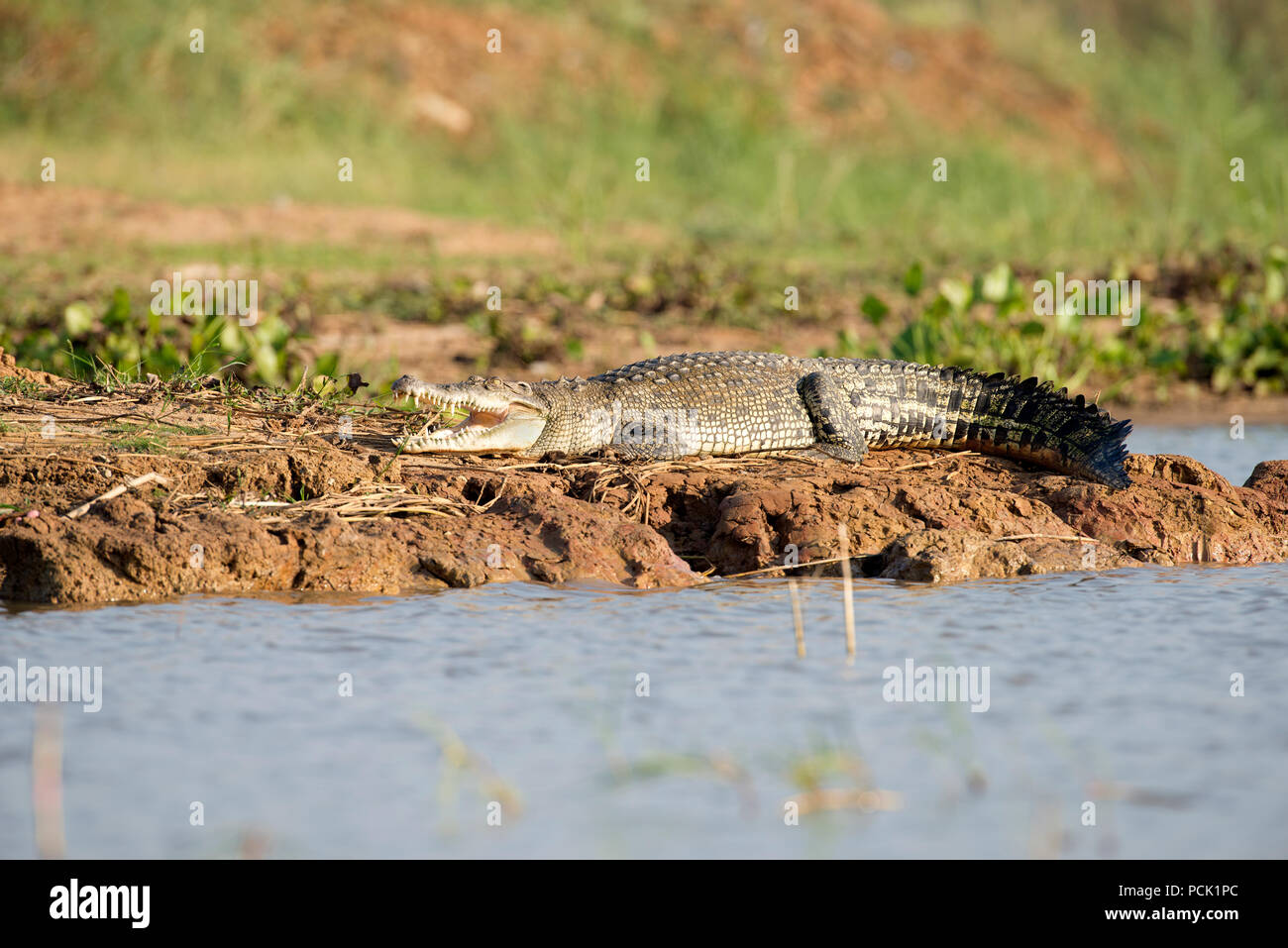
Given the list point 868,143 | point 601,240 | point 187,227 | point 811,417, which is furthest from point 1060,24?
point 811,417

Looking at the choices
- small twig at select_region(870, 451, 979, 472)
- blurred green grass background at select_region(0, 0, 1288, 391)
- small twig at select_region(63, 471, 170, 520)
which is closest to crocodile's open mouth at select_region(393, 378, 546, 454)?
small twig at select_region(63, 471, 170, 520)

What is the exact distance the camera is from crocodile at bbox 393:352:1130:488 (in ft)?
19.2

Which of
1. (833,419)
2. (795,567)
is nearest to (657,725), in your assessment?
(795,567)

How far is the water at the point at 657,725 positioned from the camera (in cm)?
296

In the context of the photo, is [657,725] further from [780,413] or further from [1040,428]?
[1040,428]

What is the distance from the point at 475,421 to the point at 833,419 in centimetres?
158

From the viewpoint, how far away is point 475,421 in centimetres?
592

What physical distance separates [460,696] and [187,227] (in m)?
9.65

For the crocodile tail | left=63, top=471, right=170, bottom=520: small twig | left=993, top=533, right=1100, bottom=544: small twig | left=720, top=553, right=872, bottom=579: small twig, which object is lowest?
left=720, top=553, right=872, bottom=579: small twig

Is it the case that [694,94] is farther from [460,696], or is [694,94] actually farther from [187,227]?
[460,696]

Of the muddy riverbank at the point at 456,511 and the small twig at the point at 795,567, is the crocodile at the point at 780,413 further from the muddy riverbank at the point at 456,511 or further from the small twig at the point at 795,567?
the small twig at the point at 795,567

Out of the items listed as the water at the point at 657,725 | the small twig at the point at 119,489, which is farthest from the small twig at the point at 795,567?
the small twig at the point at 119,489

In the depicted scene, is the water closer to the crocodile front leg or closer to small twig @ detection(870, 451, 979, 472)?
small twig @ detection(870, 451, 979, 472)
